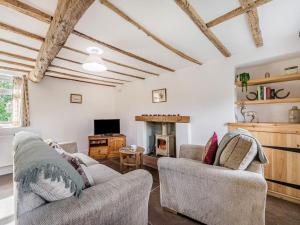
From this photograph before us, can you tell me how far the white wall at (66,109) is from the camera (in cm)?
396

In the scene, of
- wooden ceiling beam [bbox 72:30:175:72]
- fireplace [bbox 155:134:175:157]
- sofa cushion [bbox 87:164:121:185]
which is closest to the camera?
sofa cushion [bbox 87:164:121:185]

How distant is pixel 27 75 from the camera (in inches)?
147

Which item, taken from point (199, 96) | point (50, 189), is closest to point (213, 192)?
point (50, 189)

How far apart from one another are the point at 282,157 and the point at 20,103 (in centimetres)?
509

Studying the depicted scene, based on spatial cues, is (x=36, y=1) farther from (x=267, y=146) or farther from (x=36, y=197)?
(x=267, y=146)

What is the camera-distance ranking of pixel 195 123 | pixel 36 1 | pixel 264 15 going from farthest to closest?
pixel 195 123, pixel 264 15, pixel 36 1

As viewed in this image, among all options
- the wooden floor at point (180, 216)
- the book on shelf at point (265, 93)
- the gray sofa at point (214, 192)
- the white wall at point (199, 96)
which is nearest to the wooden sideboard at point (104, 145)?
the white wall at point (199, 96)

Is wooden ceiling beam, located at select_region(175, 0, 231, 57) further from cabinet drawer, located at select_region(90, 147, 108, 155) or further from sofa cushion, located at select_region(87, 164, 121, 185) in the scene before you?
cabinet drawer, located at select_region(90, 147, 108, 155)

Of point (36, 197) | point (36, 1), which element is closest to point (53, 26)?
point (36, 1)

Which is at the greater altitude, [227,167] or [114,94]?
[114,94]

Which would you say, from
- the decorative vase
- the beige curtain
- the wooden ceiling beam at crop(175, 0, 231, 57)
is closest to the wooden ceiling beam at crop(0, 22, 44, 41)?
the wooden ceiling beam at crop(175, 0, 231, 57)

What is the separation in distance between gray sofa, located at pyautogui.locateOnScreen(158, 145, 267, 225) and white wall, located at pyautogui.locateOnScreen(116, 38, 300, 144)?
1.61 m

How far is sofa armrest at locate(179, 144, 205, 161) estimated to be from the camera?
235 centimetres

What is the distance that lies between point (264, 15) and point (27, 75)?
14.9 ft
